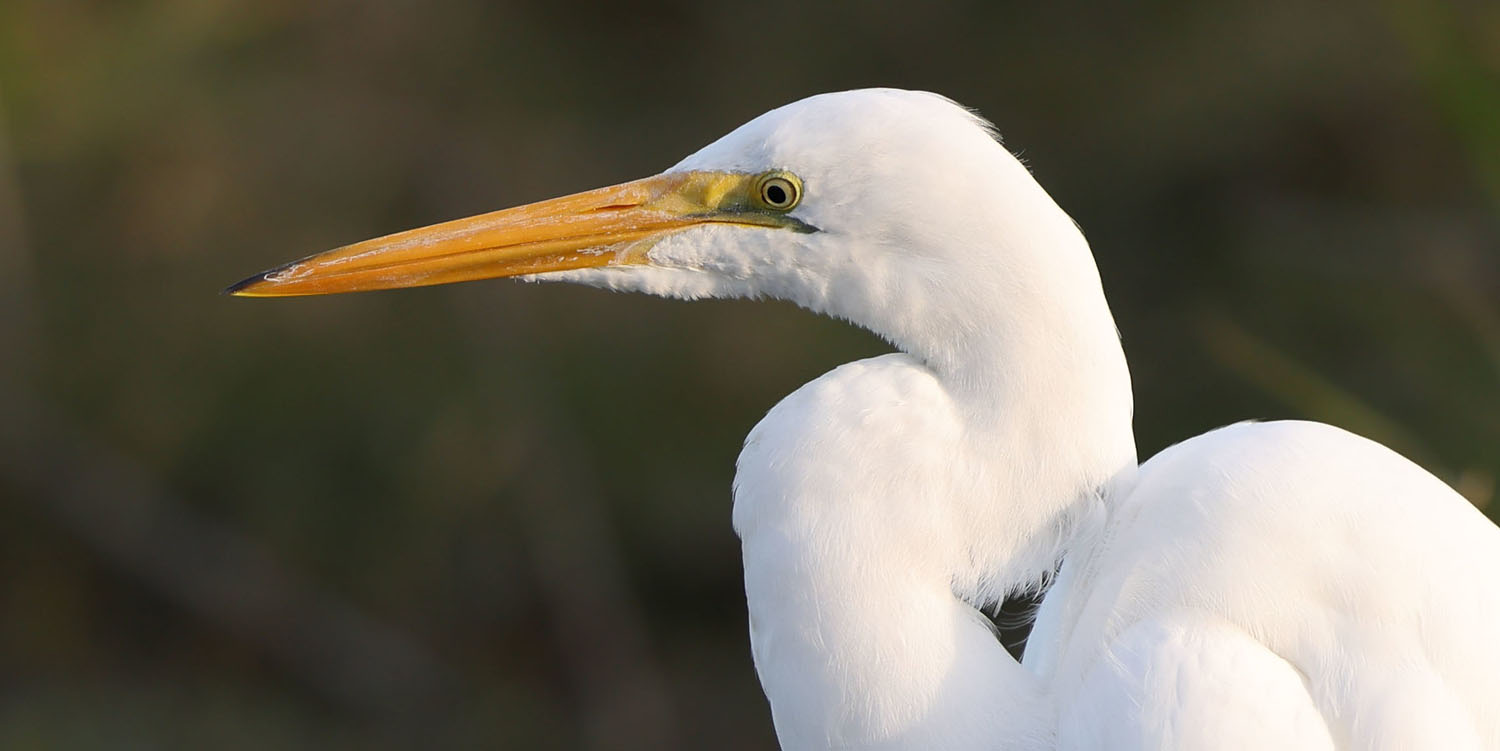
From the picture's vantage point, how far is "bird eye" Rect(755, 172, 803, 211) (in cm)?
129

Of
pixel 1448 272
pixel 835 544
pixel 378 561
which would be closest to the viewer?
pixel 835 544

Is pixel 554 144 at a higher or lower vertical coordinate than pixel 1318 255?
higher

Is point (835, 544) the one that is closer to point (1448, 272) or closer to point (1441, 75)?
point (1441, 75)

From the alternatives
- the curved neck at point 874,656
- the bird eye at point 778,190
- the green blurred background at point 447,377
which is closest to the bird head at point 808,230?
the bird eye at point 778,190

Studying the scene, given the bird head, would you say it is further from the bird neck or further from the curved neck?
the curved neck

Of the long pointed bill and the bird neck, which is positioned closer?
the bird neck

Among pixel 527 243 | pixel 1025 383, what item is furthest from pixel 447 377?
pixel 1025 383

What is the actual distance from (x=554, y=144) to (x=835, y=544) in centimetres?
358

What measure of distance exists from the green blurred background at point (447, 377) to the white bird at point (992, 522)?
2761 mm

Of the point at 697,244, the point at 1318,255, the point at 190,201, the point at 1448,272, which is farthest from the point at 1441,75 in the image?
the point at 190,201

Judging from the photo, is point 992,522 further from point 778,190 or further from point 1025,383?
point 778,190

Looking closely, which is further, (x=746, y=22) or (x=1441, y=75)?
(x=746, y=22)

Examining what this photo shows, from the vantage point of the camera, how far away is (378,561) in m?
4.33

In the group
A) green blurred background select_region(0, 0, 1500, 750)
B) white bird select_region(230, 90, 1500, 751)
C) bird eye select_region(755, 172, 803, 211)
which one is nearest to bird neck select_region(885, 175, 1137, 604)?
white bird select_region(230, 90, 1500, 751)
